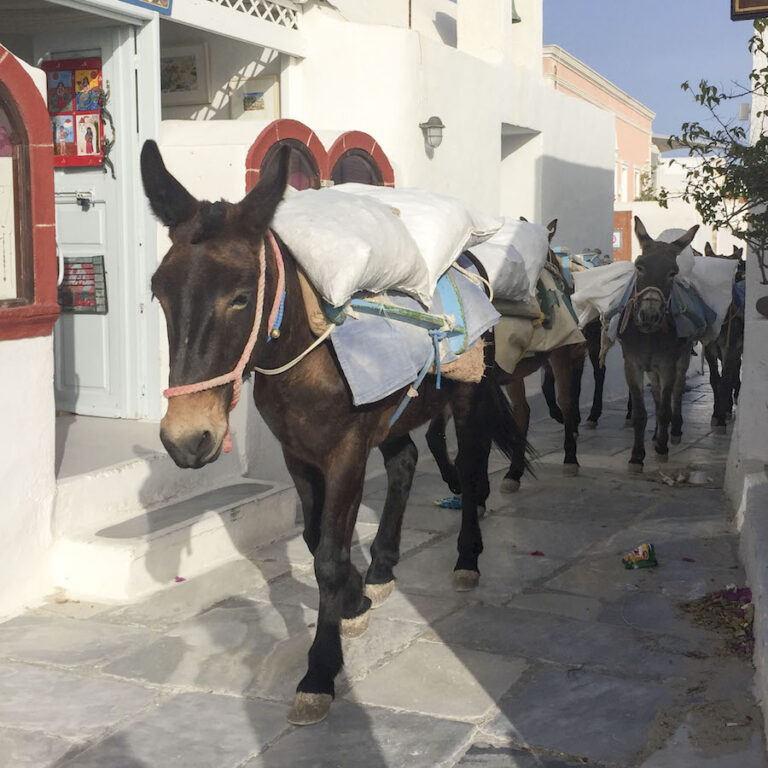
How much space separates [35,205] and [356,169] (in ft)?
11.6

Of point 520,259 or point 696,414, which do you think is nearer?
point 520,259

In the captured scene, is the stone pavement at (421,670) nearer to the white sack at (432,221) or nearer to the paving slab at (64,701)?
the paving slab at (64,701)

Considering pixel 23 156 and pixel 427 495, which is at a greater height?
pixel 23 156

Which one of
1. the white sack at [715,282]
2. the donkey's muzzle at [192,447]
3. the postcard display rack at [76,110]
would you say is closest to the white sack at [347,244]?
the donkey's muzzle at [192,447]

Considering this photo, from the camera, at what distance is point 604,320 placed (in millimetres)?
9102

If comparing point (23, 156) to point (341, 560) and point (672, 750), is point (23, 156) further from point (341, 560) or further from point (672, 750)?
point (672, 750)

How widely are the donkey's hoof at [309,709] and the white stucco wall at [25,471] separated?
72.3 inches

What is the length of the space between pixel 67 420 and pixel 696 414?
7.37 meters

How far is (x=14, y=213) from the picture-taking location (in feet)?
17.0

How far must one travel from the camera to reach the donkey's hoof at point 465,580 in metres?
5.47

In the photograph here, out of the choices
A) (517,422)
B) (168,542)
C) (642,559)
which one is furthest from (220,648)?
(517,422)

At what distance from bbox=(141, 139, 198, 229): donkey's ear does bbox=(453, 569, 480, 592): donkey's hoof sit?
8.67 ft

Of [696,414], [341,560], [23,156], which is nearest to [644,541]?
[341,560]

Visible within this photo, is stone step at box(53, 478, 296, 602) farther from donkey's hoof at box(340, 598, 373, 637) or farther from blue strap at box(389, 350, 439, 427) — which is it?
blue strap at box(389, 350, 439, 427)
